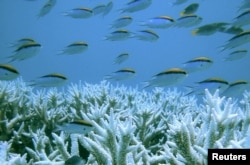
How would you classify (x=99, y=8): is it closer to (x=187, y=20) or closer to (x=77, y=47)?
(x=77, y=47)

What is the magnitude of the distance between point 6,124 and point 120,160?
255 centimetres

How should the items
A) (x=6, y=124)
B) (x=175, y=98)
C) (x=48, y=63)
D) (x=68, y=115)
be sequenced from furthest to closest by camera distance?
(x=48, y=63) < (x=175, y=98) < (x=68, y=115) < (x=6, y=124)

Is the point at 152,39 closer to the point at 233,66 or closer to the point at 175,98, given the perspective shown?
the point at 175,98

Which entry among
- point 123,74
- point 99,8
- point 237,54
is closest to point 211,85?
point 123,74

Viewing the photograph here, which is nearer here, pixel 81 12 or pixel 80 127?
pixel 80 127

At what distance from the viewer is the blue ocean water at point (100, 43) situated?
121 feet

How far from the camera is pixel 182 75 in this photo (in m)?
5.54

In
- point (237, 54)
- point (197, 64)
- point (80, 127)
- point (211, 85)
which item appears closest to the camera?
point (80, 127)

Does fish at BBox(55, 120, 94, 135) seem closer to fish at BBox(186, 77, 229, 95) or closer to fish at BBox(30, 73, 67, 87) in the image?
fish at BBox(30, 73, 67, 87)

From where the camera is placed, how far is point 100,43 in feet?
180

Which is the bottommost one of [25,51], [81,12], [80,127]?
[80,127]

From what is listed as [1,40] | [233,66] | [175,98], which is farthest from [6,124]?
[233,66]

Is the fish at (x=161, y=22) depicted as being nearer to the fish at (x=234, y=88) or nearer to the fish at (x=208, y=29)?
the fish at (x=208, y=29)

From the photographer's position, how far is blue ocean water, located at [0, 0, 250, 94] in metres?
37.0
